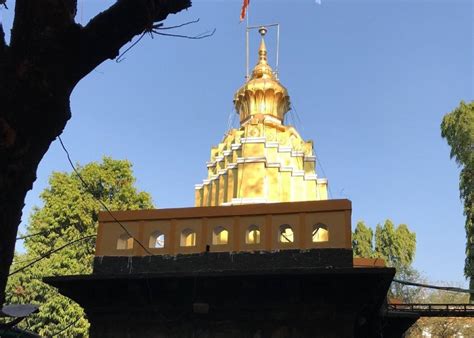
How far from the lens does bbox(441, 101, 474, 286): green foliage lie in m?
21.9

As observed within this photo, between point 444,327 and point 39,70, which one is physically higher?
point 39,70

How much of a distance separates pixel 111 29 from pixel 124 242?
605cm

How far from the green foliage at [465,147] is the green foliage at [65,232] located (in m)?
14.4

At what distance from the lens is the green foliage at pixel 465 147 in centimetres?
2194

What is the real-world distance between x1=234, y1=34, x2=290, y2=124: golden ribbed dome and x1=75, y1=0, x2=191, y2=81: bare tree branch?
19.7 metres

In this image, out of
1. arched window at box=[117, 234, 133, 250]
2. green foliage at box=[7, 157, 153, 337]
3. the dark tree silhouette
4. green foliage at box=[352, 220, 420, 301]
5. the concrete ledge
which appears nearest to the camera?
the dark tree silhouette

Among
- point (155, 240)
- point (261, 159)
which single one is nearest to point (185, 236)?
point (155, 240)

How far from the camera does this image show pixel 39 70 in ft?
10.9

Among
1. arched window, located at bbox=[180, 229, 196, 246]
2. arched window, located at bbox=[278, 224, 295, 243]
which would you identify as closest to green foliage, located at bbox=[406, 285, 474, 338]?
arched window, located at bbox=[278, 224, 295, 243]

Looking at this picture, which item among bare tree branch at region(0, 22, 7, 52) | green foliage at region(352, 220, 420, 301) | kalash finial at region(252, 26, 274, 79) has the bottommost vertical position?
bare tree branch at region(0, 22, 7, 52)

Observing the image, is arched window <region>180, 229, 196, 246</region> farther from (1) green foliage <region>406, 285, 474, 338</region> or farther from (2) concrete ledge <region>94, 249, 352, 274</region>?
(1) green foliage <region>406, 285, 474, 338</region>

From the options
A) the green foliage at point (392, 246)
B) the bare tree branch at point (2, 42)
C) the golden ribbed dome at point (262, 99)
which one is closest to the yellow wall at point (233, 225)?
the bare tree branch at point (2, 42)

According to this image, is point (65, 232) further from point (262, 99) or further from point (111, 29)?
point (111, 29)

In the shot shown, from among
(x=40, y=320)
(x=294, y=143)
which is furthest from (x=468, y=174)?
(x=40, y=320)
